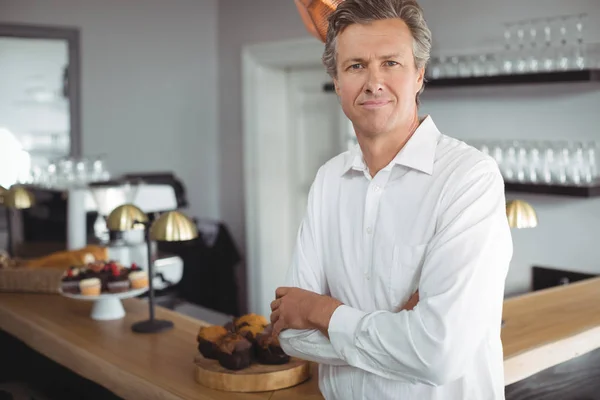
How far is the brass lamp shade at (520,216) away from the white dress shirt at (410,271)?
840 millimetres

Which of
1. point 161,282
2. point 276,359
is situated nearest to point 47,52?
point 161,282

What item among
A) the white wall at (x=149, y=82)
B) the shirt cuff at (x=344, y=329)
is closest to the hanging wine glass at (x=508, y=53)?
the shirt cuff at (x=344, y=329)

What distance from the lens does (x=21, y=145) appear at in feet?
16.3

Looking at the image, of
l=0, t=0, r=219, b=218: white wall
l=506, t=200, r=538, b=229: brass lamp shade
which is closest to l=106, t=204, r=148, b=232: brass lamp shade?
l=506, t=200, r=538, b=229: brass lamp shade

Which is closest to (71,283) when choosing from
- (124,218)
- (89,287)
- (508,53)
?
(89,287)

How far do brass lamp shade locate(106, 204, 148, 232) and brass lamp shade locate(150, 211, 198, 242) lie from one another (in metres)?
0.19

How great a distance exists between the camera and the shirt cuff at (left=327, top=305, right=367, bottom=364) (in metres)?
1.50

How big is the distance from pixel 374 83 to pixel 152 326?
58.3 inches

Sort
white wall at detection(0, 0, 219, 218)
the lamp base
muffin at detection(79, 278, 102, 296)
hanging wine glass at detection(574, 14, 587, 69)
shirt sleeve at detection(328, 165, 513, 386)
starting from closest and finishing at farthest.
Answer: shirt sleeve at detection(328, 165, 513, 386), the lamp base, muffin at detection(79, 278, 102, 296), hanging wine glass at detection(574, 14, 587, 69), white wall at detection(0, 0, 219, 218)

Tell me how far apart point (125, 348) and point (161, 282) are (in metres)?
1.14

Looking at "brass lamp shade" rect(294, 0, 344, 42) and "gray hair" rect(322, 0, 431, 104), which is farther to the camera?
"brass lamp shade" rect(294, 0, 344, 42)

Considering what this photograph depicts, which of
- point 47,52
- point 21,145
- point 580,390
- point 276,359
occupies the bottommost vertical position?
point 580,390

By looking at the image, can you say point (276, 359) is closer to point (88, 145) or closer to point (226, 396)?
point (226, 396)

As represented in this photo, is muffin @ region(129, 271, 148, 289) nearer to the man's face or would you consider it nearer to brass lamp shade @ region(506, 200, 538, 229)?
brass lamp shade @ region(506, 200, 538, 229)
